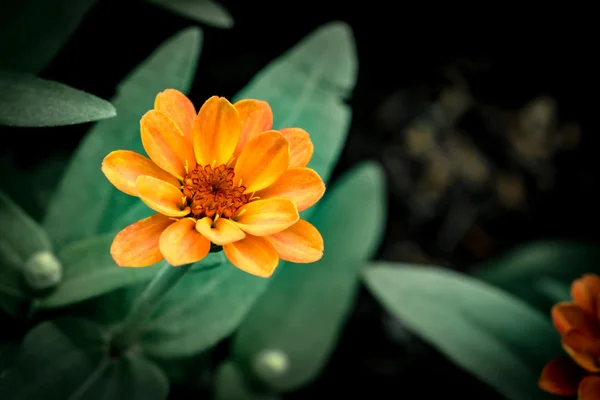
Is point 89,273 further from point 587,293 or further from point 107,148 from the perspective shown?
point 587,293

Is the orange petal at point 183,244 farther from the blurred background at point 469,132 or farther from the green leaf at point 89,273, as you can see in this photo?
the blurred background at point 469,132

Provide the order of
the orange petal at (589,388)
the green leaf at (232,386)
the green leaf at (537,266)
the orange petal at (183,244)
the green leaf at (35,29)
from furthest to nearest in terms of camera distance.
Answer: the green leaf at (537,266) < the green leaf at (232,386) < the green leaf at (35,29) < the orange petal at (589,388) < the orange petal at (183,244)

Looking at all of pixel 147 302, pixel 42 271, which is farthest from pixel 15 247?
pixel 147 302

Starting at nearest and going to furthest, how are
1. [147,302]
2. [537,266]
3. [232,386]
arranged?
1. [147,302]
2. [232,386]
3. [537,266]

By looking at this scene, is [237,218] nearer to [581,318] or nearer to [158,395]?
[158,395]

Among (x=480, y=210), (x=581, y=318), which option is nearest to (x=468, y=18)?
(x=480, y=210)

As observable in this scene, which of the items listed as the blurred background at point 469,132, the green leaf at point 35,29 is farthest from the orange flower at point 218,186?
the blurred background at point 469,132
